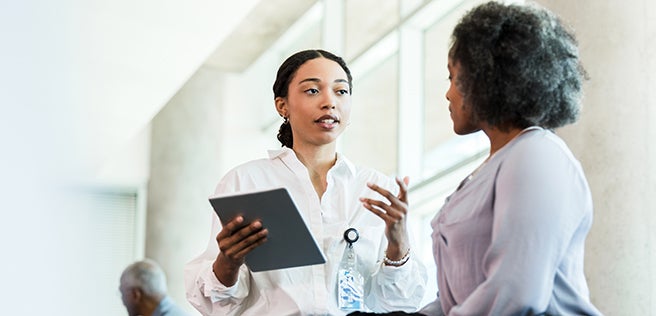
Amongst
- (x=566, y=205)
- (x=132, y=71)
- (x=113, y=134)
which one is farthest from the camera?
(x=113, y=134)

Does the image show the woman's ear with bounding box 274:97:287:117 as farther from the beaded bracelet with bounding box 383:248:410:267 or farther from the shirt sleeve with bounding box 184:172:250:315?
the beaded bracelet with bounding box 383:248:410:267

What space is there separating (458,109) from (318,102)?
89cm

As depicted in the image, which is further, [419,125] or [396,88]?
[396,88]

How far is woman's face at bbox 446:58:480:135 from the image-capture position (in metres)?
1.97

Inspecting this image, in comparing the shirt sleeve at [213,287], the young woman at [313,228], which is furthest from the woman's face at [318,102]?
the shirt sleeve at [213,287]

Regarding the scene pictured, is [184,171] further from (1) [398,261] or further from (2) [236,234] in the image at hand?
(2) [236,234]

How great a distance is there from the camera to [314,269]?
2652 millimetres

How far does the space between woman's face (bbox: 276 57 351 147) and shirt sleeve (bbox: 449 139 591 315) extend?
43.6 inches

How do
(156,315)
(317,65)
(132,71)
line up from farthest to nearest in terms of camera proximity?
(132,71)
(156,315)
(317,65)

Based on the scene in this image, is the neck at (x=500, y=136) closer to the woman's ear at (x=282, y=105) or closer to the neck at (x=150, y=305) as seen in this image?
the woman's ear at (x=282, y=105)

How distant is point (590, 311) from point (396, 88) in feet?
22.6

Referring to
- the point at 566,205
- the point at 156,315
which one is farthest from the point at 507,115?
the point at 156,315

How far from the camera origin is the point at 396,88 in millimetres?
8570

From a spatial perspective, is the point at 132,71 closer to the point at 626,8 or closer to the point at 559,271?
the point at 626,8
